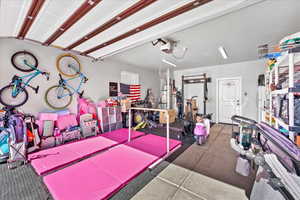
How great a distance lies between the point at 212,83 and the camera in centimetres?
618

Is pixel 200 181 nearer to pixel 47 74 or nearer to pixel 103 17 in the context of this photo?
pixel 103 17

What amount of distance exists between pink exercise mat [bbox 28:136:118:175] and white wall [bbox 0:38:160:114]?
146cm

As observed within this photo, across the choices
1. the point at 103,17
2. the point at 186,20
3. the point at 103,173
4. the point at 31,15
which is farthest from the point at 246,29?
the point at 31,15

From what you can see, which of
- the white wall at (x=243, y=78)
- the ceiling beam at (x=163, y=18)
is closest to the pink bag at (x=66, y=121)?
the ceiling beam at (x=163, y=18)

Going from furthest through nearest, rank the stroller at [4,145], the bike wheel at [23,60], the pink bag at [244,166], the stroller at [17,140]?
the bike wheel at [23,60] → the stroller at [4,145] → the stroller at [17,140] → the pink bag at [244,166]

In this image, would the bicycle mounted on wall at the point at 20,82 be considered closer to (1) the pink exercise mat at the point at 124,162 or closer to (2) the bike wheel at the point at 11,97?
(2) the bike wheel at the point at 11,97

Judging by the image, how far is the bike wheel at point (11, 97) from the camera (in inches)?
112

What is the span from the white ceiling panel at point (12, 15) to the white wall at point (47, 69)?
42 cm

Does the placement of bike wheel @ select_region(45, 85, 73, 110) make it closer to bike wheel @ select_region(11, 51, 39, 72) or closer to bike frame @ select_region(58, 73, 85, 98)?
bike frame @ select_region(58, 73, 85, 98)

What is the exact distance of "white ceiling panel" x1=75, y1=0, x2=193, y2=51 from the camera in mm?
1764

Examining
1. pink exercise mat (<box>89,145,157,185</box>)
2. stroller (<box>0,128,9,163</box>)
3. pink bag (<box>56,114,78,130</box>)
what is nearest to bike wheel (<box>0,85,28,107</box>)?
stroller (<box>0,128,9,163</box>)

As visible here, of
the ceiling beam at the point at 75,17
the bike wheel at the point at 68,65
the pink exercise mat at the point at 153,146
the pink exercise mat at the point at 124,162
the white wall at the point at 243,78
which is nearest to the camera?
the ceiling beam at the point at 75,17

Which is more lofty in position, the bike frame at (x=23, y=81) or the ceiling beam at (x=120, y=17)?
the ceiling beam at (x=120, y=17)

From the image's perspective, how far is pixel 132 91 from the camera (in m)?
6.03
